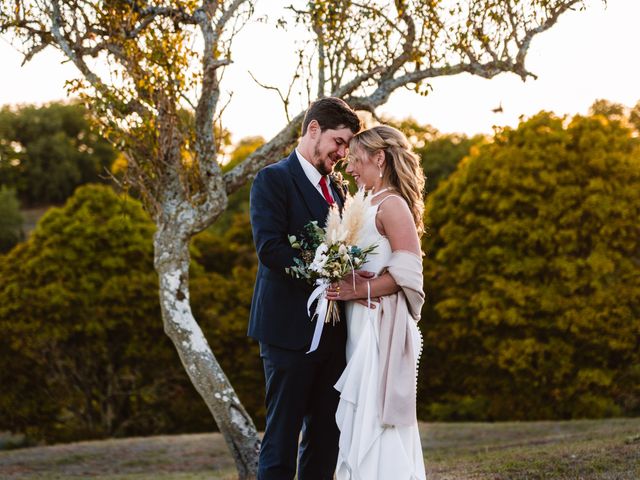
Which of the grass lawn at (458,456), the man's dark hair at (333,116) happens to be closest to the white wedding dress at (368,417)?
the man's dark hair at (333,116)

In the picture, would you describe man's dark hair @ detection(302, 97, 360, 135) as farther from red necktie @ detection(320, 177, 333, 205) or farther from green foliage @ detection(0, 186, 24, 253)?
green foliage @ detection(0, 186, 24, 253)

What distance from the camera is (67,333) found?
789 inches

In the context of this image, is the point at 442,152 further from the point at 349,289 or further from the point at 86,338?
the point at 349,289

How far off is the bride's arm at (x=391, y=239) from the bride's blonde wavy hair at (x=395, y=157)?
0.48ft

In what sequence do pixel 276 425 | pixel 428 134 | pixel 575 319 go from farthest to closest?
pixel 428 134
pixel 575 319
pixel 276 425

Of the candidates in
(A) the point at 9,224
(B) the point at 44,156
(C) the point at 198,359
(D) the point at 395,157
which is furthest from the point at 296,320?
(B) the point at 44,156

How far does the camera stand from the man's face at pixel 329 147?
520cm

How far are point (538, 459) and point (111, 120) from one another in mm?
5562

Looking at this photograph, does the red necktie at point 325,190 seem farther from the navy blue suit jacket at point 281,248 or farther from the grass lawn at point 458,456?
the grass lawn at point 458,456

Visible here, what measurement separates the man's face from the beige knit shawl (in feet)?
2.44

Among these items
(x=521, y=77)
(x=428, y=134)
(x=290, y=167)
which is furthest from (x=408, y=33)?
(x=428, y=134)

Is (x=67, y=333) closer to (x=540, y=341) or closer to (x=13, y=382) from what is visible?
(x=13, y=382)

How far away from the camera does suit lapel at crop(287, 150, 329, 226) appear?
516 cm

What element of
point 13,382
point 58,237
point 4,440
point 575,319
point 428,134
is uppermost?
point 428,134
